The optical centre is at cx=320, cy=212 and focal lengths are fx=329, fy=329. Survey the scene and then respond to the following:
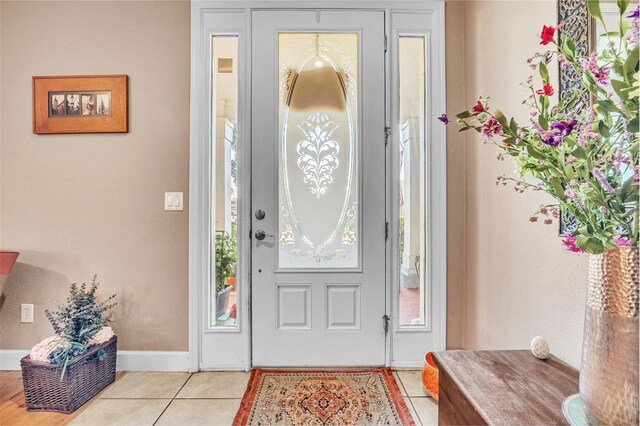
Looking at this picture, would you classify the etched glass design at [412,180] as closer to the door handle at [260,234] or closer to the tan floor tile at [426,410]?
the tan floor tile at [426,410]

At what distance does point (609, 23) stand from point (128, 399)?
8.72 ft

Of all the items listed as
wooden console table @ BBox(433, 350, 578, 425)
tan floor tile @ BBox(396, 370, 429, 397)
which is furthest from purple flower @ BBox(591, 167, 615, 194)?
tan floor tile @ BBox(396, 370, 429, 397)

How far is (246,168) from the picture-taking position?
2107 millimetres

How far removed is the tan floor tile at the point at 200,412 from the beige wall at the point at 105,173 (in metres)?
0.44

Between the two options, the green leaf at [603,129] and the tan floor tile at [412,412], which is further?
the tan floor tile at [412,412]

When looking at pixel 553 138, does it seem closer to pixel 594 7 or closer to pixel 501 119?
pixel 501 119

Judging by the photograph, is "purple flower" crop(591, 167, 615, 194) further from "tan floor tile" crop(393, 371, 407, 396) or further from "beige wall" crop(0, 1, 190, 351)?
"beige wall" crop(0, 1, 190, 351)

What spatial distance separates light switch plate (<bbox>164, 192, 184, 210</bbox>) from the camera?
212 cm

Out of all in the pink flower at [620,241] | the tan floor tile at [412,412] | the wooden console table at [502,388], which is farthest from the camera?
the tan floor tile at [412,412]

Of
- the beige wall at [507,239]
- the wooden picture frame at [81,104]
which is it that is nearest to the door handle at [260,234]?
the wooden picture frame at [81,104]

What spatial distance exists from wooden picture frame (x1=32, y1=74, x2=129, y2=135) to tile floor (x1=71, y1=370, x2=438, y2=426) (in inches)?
62.0

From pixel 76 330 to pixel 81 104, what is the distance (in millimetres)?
1388

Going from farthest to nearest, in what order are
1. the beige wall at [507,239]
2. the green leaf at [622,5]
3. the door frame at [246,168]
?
the door frame at [246,168], the beige wall at [507,239], the green leaf at [622,5]

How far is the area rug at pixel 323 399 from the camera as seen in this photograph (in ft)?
5.38
